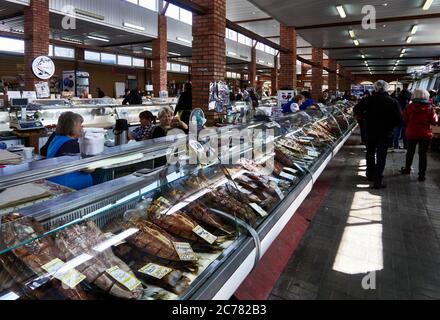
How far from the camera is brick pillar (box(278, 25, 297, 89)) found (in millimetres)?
13898

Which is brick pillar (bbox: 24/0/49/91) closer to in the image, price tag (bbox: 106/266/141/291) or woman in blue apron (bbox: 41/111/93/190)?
woman in blue apron (bbox: 41/111/93/190)

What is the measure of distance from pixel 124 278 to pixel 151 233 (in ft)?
1.30

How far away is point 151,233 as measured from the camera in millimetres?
2141

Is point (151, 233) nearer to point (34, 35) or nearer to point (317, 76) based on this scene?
point (34, 35)

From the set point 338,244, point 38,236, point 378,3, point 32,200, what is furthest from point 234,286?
point 378,3

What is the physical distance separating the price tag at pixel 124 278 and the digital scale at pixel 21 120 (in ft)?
18.6

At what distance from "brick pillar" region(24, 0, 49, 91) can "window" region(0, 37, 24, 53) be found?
7.42 meters

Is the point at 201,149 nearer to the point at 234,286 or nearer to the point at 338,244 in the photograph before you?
the point at 234,286

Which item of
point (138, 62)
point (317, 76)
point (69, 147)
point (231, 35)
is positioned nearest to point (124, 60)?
point (138, 62)

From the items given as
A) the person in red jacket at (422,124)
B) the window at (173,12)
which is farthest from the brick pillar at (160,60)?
the person in red jacket at (422,124)

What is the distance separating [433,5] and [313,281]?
437 inches

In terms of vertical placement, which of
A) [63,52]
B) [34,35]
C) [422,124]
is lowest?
[422,124]

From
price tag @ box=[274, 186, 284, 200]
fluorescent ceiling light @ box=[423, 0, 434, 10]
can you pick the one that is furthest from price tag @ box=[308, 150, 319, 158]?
fluorescent ceiling light @ box=[423, 0, 434, 10]

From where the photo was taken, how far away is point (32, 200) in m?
2.31
